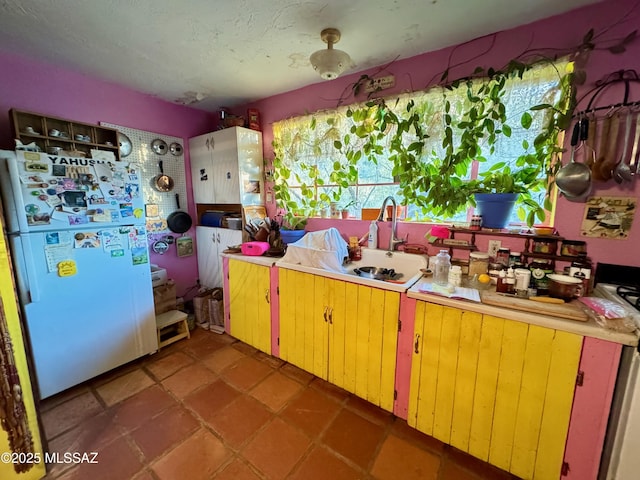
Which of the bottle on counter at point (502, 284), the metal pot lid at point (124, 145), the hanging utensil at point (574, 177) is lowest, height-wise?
the bottle on counter at point (502, 284)

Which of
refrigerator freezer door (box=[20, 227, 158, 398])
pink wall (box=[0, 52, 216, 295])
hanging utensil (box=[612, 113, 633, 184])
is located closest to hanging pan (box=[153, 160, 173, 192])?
pink wall (box=[0, 52, 216, 295])

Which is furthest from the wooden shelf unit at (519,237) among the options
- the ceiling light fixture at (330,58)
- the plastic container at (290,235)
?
the ceiling light fixture at (330,58)

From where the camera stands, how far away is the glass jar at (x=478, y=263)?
1552 millimetres

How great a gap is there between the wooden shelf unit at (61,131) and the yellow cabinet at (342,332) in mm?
1872

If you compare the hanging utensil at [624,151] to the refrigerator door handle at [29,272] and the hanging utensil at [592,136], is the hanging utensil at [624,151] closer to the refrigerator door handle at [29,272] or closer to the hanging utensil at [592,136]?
the hanging utensil at [592,136]

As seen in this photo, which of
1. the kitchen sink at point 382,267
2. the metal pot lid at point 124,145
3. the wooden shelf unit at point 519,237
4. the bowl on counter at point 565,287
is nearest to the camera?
the bowl on counter at point 565,287

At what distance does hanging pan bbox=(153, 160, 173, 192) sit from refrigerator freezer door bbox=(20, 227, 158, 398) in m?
1.03

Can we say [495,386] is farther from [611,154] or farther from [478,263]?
[611,154]

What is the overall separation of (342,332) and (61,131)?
2666 mm

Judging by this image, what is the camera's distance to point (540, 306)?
1147mm

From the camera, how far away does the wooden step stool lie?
2.27 metres

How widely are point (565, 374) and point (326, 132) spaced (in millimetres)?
2174

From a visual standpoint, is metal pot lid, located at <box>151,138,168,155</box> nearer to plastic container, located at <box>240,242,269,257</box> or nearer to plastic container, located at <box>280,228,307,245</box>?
plastic container, located at <box>240,242,269,257</box>

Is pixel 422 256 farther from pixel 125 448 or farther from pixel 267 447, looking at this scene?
pixel 125 448
